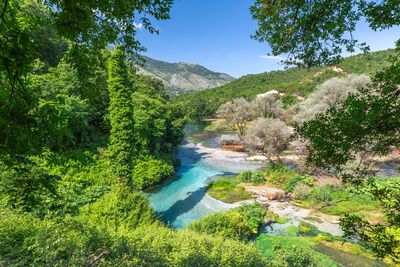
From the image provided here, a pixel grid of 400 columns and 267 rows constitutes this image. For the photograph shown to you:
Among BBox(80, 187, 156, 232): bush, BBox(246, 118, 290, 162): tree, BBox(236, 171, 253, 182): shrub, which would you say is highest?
BBox(246, 118, 290, 162): tree

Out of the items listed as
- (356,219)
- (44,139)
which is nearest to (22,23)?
(44,139)

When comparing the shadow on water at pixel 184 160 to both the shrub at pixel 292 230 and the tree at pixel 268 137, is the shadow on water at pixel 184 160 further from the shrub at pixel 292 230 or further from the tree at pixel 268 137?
the shrub at pixel 292 230

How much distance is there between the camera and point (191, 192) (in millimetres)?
20500

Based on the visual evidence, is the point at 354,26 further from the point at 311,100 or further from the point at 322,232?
the point at 311,100

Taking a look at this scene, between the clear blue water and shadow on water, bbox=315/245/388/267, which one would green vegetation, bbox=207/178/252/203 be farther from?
shadow on water, bbox=315/245/388/267

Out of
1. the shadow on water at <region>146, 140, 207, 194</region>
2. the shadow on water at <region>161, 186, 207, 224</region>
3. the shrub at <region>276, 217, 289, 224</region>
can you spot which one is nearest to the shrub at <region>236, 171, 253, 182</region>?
the shadow on water at <region>161, 186, 207, 224</region>

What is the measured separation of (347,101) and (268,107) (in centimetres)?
3482

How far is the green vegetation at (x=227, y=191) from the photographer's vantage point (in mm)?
19059

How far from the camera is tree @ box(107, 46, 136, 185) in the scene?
16.5 meters

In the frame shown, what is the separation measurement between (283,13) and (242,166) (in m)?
24.5

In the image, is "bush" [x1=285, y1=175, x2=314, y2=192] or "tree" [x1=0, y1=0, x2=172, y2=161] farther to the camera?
"bush" [x1=285, y1=175, x2=314, y2=192]

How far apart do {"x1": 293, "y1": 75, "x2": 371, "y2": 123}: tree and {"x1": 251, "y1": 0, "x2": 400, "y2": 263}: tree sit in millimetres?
18343

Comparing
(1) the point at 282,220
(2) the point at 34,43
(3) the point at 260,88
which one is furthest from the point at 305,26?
(3) the point at 260,88

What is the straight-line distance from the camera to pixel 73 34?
10.3 ft
